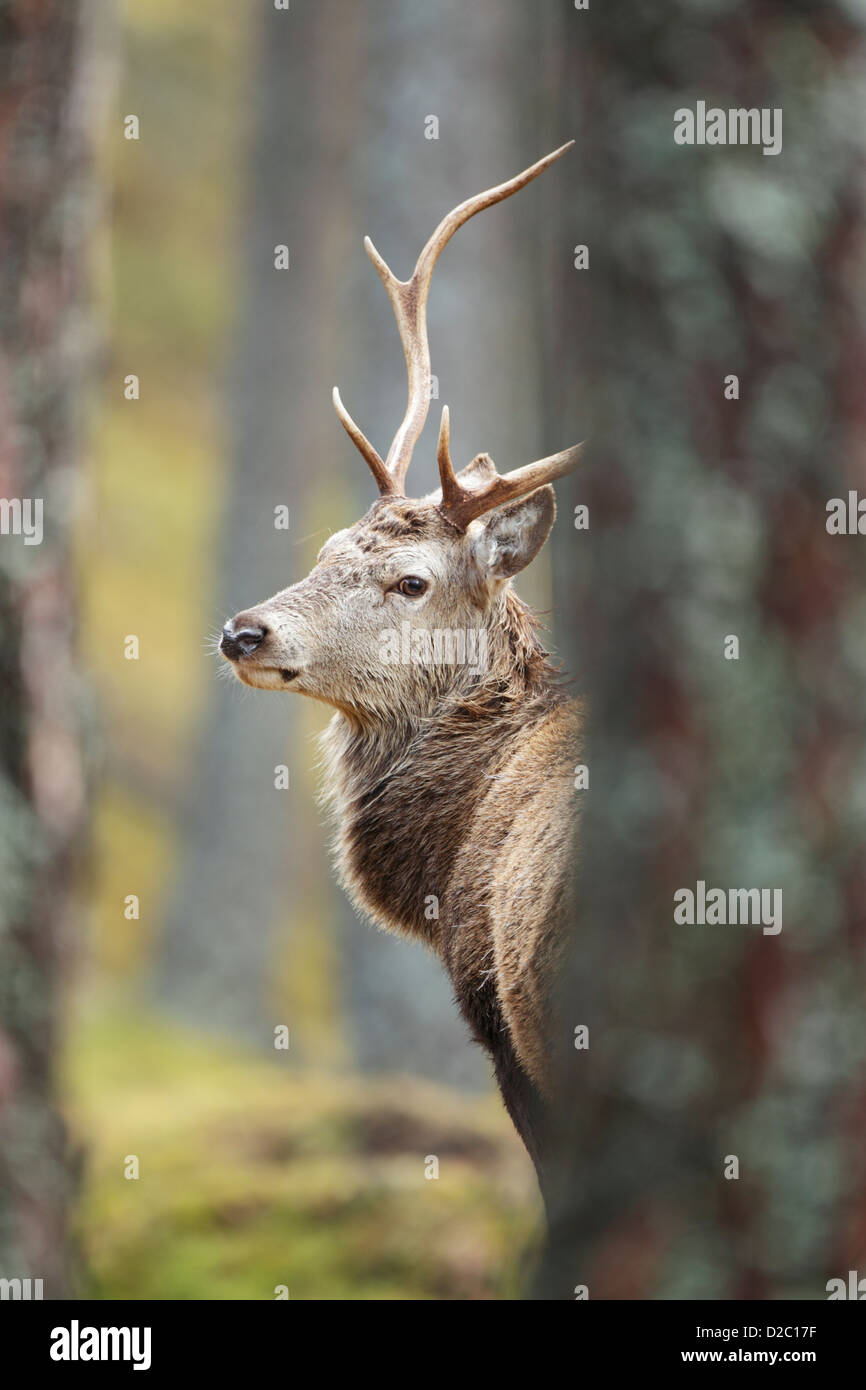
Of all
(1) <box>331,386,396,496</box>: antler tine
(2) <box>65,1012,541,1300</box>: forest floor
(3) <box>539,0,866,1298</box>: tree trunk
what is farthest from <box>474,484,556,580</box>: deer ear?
(2) <box>65,1012,541,1300</box>: forest floor

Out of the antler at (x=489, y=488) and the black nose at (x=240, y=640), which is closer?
the black nose at (x=240, y=640)

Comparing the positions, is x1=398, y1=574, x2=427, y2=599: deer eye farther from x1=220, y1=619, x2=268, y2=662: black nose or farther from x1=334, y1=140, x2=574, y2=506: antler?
x1=220, y1=619, x2=268, y2=662: black nose

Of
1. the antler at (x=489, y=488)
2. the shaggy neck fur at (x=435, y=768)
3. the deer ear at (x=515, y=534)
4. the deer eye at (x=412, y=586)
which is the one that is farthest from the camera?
the shaggy neck fur at (x=435, y=768)

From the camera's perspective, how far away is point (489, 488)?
424 centimetres

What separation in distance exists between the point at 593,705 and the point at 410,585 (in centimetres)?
198

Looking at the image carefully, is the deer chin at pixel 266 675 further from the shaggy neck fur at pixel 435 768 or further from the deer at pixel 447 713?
the shaggy neck fur at pixel 435 768

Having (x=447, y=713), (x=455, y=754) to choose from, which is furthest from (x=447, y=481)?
(x=455, y=754)

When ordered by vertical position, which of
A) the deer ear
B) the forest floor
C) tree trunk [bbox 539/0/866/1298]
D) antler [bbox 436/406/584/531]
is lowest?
the forest floor

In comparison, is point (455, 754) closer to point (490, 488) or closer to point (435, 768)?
point (435, 768)

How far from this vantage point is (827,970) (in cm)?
227

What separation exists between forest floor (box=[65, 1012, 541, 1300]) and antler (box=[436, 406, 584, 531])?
225 centimetres

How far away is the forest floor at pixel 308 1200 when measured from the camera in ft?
18.4

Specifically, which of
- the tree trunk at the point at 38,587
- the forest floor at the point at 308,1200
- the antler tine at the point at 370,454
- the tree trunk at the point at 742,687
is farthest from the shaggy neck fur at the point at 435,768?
the tree trunk at the point at 742,687

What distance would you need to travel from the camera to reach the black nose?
3863 mm
